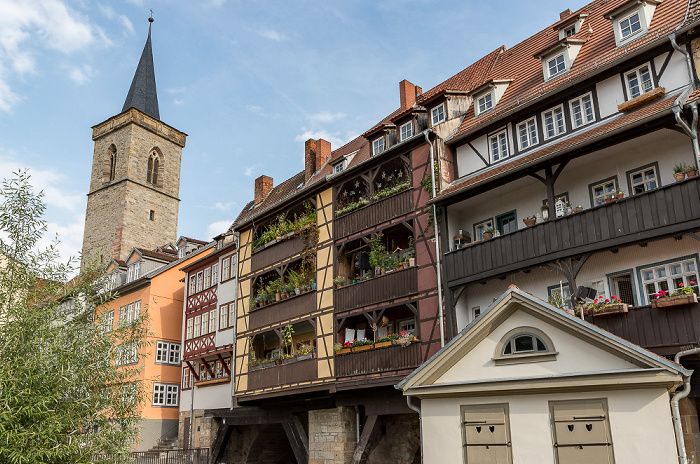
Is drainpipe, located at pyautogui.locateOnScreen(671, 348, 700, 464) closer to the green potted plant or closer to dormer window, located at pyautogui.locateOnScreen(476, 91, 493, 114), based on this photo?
the green potted plant

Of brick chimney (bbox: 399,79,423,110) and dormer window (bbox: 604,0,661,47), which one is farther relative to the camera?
brick chimney (bbox: 399,79,423,110)

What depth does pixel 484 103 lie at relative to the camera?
18.1 metres

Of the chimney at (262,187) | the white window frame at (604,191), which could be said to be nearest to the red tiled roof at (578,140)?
the white window frame at (604,191)

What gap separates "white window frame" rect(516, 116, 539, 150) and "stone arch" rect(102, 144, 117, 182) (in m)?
38.1

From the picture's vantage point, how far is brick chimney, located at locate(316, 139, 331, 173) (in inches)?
1004

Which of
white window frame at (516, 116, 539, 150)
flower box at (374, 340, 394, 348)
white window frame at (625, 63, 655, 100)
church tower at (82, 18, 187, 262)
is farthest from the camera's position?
church tower at (82, 18, 187, 262)

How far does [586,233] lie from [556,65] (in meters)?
5.55

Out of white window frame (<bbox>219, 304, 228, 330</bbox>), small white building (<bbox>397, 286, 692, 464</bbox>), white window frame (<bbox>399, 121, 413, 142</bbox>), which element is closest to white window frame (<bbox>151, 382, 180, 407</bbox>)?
white window frame (<bbox>219, 304, 228, 330</bbox>)

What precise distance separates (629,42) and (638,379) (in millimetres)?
8347

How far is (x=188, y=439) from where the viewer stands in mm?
26344

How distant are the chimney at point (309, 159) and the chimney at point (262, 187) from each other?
138 inches

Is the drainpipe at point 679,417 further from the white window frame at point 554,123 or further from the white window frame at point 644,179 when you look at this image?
the white window frame at point 554,123

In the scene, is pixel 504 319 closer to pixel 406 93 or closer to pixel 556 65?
pixel 556 65

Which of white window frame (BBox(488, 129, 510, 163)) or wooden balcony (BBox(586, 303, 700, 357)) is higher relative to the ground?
white window frame (BBox(488, 129, 510, 163))
